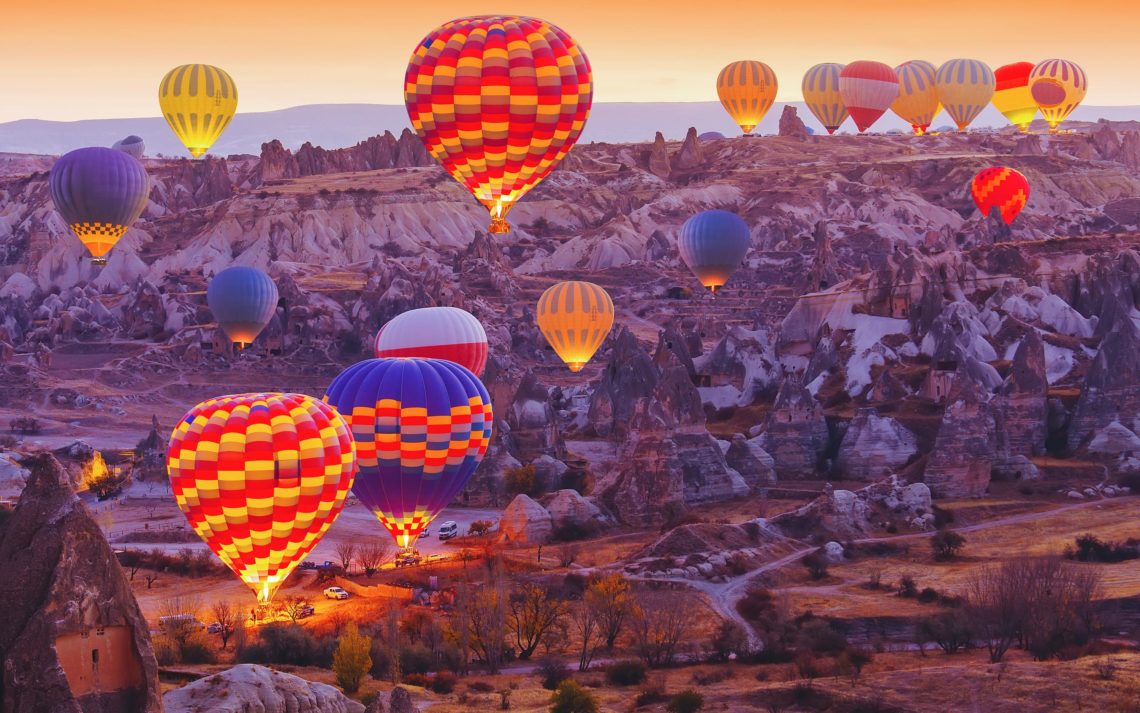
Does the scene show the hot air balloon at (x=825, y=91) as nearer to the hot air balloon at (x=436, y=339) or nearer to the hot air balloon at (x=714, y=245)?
the hot air balloon at (x=714, y=245)

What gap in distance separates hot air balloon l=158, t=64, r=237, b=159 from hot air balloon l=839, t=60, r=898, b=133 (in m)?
41.9

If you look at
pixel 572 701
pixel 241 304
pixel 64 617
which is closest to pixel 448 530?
pixel 572 701

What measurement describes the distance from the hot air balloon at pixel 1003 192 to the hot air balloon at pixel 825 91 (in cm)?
2436

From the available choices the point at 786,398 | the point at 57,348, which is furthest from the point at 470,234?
the point at 786,398

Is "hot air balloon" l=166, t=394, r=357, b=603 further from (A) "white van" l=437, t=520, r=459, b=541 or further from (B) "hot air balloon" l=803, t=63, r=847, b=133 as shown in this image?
(B) "hot air balloon" l=803, t=63, r=847, b=133

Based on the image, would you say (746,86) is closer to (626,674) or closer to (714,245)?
(714,245)

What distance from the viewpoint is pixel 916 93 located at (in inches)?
5251

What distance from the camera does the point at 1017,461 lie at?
172 ft

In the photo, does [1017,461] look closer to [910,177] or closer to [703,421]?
[703,421]

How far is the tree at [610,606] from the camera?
37.1 metres

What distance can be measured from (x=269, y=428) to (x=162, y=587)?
31.5 ft

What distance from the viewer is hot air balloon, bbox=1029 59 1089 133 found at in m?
132

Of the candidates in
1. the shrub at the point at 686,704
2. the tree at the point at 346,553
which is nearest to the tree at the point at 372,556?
the tree at the point at 346,553

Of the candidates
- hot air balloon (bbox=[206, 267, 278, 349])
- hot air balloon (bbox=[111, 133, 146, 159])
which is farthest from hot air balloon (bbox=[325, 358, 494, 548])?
hot air balloon (bbox=[111, 133, 146, 159])
